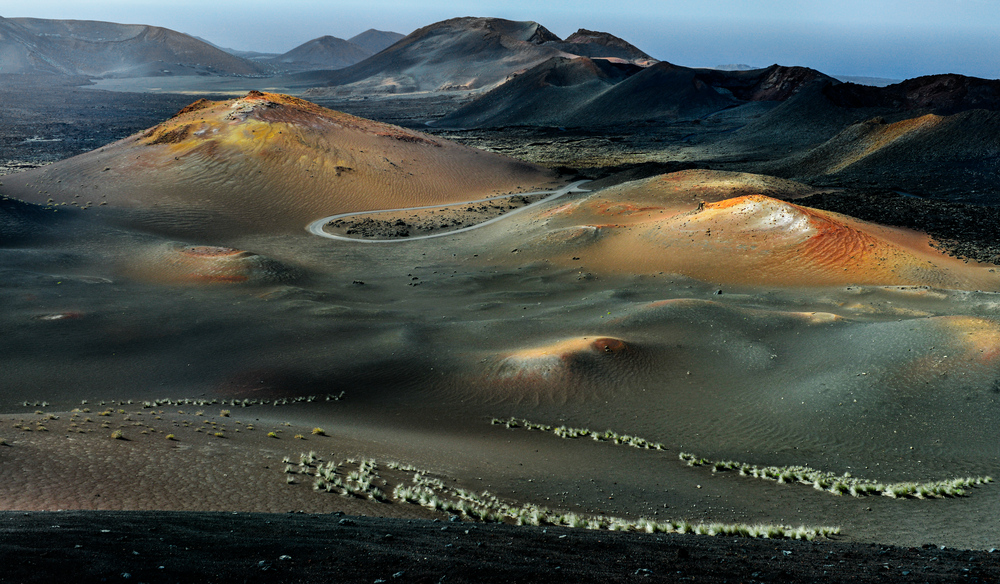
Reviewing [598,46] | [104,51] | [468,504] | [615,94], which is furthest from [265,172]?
[104,51]

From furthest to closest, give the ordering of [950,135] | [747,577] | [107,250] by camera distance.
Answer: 1. [950,135]
2. [107,250]
3. [747,577]

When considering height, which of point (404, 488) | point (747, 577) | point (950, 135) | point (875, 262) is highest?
point (950, 135)

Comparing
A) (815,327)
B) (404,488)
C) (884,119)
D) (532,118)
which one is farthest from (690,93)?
(404,488)

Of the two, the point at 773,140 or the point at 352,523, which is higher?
the point at 773,140

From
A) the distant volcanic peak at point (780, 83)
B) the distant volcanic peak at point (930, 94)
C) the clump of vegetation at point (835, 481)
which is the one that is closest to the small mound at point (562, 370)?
the clump of vegetation at point (835, 481)

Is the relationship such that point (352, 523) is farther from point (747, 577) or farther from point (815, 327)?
point (815, 327)

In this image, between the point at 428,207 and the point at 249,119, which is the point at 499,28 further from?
the point at 428,207
